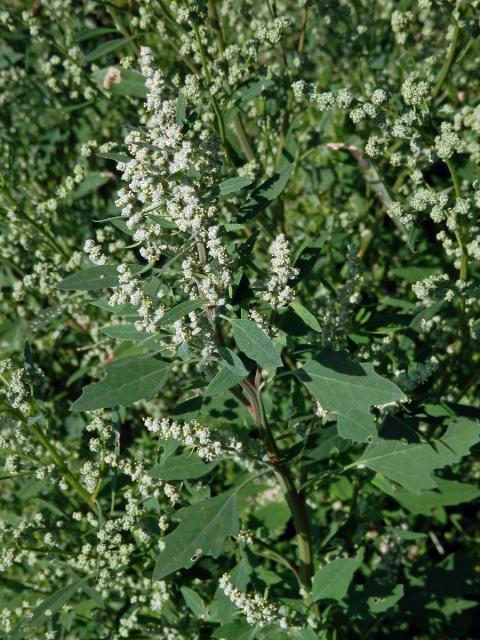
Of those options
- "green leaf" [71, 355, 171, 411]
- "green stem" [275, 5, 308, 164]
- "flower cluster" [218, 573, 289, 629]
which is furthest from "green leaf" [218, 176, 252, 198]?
"green stem" [275, 5, 308, 164]

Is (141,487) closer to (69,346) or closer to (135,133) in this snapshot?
(135,133)

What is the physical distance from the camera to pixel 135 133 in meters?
1.99

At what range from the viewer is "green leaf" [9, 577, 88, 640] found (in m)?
2.51

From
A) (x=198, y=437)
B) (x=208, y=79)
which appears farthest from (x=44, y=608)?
(x=208, y=79)

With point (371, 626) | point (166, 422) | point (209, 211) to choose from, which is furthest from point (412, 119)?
point (371, 626)

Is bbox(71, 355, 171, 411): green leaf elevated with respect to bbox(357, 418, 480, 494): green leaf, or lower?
elevated

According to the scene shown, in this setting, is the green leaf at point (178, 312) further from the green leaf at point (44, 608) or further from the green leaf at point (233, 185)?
the green leaf at point (44, 608)

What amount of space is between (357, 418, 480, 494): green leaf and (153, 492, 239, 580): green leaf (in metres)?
0.55

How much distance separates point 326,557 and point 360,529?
0.20 meters

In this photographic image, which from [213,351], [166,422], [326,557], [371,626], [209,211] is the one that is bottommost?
[371,626]

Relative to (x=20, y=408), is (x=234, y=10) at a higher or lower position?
higher

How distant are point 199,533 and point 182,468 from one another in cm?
23

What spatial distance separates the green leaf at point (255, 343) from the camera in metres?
1.97

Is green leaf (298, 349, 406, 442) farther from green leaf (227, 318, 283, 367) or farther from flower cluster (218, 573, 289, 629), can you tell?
flower cluster (218, 573, 289, 629)
